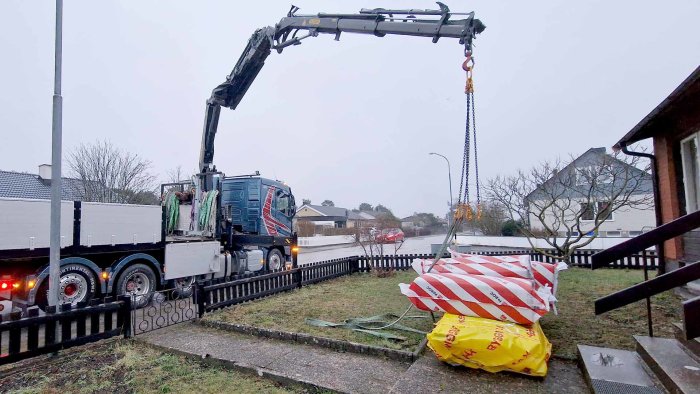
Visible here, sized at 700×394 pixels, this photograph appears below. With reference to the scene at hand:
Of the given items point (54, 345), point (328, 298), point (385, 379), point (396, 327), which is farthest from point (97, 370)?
point (328, 298)

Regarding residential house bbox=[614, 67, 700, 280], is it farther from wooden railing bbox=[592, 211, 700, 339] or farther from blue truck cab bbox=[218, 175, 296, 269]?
blue truck cab bbox=[218, 175, 296, 269]

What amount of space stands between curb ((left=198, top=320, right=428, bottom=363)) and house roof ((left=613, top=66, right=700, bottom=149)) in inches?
207

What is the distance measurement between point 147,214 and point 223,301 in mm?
2840

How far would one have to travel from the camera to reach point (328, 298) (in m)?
8.51

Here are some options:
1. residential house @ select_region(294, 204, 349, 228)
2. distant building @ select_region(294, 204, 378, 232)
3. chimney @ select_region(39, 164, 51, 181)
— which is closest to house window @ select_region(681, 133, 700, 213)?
chimney @ select_region(39, 164, 51, 181)

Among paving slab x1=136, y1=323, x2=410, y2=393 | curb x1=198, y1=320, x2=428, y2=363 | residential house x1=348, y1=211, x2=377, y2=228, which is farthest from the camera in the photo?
residential house x1=348, y1=211, x2=377, y2=228

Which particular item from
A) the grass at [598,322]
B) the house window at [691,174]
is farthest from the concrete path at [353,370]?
the house window at [691,174]

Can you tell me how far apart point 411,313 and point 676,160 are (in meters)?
6.31

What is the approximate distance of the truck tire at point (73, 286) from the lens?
6590 mm

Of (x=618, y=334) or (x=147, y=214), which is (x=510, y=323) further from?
(x=147, y=214)

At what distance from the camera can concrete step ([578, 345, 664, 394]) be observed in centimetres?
315

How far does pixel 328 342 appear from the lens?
5.12 meters

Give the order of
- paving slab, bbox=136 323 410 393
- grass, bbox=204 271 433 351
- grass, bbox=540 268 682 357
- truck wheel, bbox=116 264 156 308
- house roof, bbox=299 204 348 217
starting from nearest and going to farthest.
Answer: paving slab, bbox=136 323 410 393
grass, bbox=540 268 682 357
grass, bbox=204 271 433 351
truck wheel, bbox=116 264 156 308
house roof, bbox=299 204 348 217

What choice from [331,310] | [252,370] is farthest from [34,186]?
[252,370]
